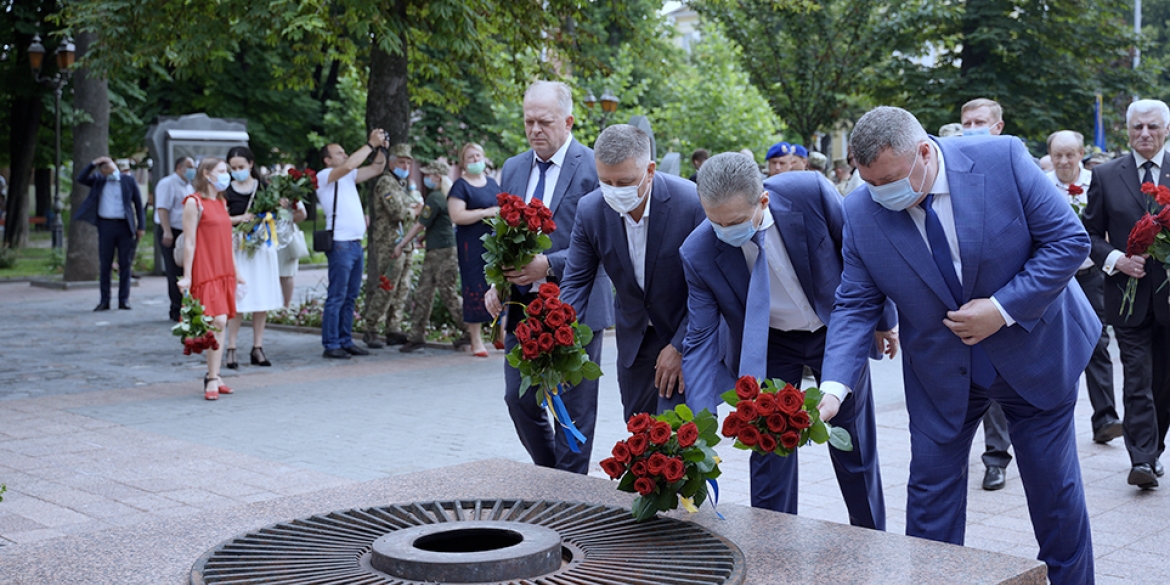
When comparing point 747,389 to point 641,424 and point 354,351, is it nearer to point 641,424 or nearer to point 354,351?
point 641,424

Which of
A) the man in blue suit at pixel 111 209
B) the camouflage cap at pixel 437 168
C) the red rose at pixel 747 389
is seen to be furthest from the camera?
the man in blue suit at pixel 111 209

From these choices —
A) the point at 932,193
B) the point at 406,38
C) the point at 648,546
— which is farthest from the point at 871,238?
the point at 406,38

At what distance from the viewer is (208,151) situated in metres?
20.5

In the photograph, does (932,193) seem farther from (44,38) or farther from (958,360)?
(44,38)

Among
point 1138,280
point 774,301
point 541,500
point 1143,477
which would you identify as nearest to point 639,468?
point 541,500

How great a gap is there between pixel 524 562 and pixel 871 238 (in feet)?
5.41

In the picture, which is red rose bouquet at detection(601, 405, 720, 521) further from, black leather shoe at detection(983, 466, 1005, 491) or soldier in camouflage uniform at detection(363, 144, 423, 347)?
soldier in camouflage uniform at detection(363, 144, 423, 347)

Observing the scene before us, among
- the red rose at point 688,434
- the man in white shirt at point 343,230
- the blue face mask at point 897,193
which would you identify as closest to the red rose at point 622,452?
the red rose at point 688,434

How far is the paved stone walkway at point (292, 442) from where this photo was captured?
5914 millimetres

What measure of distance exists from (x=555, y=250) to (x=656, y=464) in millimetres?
2319

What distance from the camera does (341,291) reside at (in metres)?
12.2

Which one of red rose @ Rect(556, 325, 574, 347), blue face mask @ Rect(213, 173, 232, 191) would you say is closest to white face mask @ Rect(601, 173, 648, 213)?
red rose @ Rect(556, 325, 574, 347)

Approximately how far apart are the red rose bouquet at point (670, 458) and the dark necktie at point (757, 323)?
0.69m

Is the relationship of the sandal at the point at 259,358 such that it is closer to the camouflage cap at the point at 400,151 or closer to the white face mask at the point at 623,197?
the camouflage cap at the point at 400,151
